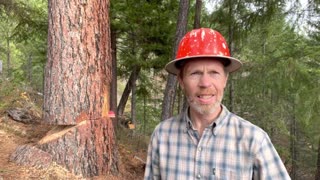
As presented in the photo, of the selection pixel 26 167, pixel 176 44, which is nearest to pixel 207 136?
pixel 26 167

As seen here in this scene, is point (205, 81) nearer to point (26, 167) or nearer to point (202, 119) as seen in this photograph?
point (202, 119)

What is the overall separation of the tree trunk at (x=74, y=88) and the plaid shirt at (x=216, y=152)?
8.36 ft

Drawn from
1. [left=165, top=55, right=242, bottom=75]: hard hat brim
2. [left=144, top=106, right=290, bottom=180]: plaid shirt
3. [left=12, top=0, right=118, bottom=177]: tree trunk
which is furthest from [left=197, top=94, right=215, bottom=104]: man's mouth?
[left=12, top=0, right=118, bottom=177]: tree trunk

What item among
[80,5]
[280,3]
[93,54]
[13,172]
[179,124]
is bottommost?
[13,172]

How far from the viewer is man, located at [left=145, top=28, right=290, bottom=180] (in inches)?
67.3

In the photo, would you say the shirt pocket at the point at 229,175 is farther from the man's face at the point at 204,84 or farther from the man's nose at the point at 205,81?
the man's nose at the point at 205,81

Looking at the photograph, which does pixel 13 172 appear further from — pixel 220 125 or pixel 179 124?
pixel 220 125

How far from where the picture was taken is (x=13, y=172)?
4043mm

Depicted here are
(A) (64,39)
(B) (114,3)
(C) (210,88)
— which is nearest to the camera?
(C) (210,88)

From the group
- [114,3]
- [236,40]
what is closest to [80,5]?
[114,3]

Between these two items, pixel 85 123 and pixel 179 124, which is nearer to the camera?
pixel 179 124

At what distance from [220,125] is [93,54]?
2.99 meters

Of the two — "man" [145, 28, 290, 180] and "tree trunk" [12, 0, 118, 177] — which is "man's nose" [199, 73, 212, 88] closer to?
"man" [145, 28, 290, 180]

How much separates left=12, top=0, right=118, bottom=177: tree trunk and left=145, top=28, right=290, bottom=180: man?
2.52m
